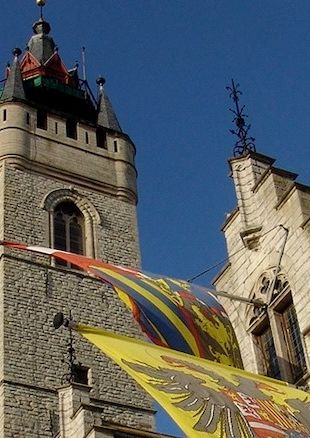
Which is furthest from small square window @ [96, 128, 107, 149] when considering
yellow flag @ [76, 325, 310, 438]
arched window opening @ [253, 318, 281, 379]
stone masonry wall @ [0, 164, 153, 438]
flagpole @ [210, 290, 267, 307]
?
yellow flag @ [76, 325, 310, 438]

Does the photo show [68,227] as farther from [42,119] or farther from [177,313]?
[177,313]

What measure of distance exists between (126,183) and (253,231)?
496 inches

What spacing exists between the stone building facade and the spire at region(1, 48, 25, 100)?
13081mm

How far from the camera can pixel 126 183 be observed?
87.9 ft

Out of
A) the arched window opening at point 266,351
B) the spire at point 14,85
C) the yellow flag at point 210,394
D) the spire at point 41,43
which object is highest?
the spire at point 41,43

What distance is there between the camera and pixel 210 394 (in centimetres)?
1045

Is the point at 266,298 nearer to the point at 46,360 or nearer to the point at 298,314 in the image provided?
the point at 298,314

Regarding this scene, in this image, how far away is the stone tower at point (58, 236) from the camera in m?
20.3

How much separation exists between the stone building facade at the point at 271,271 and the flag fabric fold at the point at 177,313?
0.46 m

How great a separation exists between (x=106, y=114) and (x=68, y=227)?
5438 millimetres

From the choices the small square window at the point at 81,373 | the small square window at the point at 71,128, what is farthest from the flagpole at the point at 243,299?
the small square window at the point at 71,128

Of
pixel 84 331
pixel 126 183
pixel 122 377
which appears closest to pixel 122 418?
pixel 122 377

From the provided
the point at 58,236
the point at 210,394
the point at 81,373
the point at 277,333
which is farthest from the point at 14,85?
the point at 210,394

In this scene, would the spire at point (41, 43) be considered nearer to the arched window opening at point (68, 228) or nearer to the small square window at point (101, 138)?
the small square window at point (101, 138)
